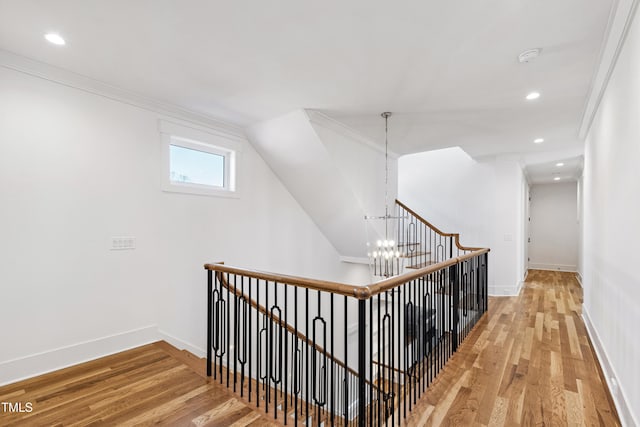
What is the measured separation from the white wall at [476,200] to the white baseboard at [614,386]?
271 centimetres

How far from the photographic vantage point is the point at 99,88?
2.92 metres

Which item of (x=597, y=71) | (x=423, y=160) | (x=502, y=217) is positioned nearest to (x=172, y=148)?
(x=597, y=71)

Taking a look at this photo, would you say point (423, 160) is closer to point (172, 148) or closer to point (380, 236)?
point (380, 236)

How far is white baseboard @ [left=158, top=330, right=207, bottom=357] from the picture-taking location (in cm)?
331

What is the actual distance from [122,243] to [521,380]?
379cm

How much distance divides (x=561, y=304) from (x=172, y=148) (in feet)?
20.6

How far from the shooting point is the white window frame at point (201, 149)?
3422 mm

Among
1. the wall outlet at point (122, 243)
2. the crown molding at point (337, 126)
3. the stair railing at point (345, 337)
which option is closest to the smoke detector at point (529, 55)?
the stair railing at point (345, 337)

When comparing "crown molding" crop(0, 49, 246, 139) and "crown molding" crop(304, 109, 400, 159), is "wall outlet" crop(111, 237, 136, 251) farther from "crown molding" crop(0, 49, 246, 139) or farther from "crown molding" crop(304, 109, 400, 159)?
"crown molding" crop(304, 109, 400, 159)

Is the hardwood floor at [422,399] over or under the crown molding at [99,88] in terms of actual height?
under

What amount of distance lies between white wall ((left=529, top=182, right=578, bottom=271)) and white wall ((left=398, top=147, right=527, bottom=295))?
3.25 m

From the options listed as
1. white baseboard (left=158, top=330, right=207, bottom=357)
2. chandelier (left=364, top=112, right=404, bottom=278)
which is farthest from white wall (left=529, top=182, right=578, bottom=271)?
white baseboard (left=158, top=330, right=207, bottom=357)

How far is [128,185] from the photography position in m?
3.12

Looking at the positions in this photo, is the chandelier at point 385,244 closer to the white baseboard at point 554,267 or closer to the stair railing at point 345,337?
the stair railing at point 345,337
